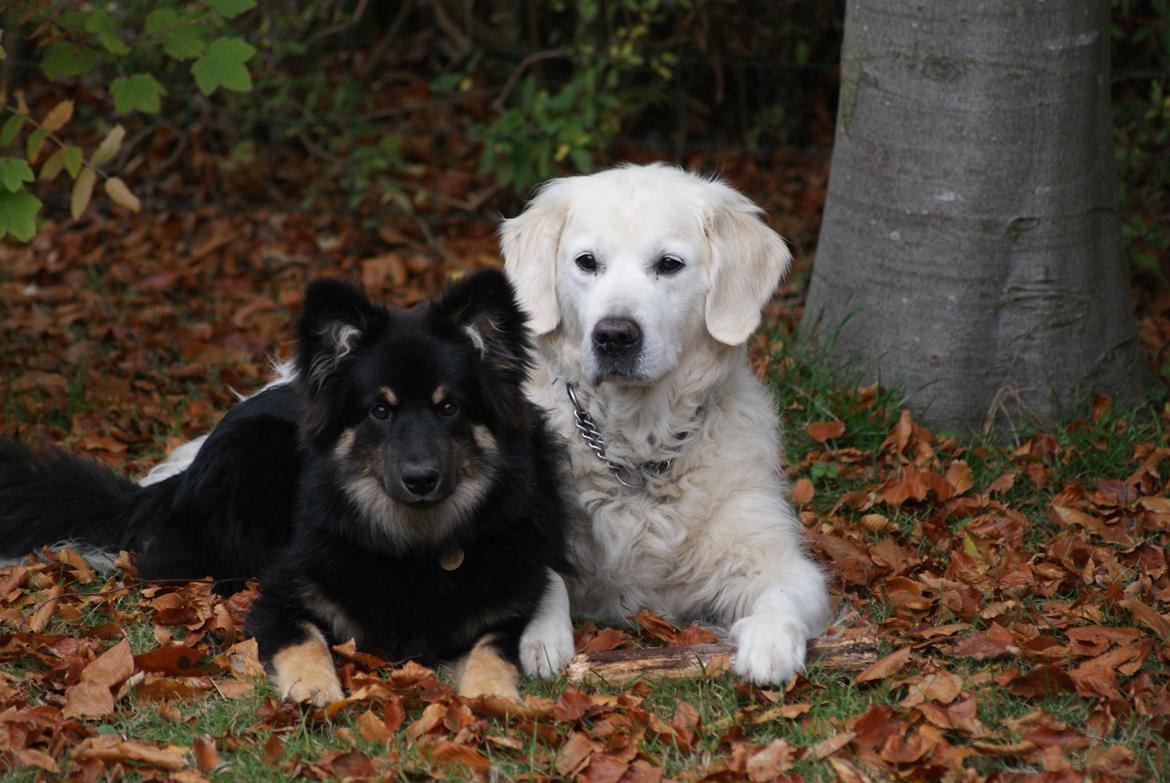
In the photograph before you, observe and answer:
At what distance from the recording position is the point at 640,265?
3984 mm

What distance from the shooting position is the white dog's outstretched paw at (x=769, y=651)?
3.35 meters

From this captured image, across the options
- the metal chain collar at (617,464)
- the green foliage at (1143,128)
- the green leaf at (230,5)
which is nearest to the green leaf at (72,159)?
the green leaf at (230,5)

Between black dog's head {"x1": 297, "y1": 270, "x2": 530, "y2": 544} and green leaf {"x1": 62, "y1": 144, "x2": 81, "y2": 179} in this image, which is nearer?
black dog's head {"x1": 297, "y1": 270, "x2": 530, "y2": 544}

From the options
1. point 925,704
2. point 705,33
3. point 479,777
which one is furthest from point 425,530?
point 705,33

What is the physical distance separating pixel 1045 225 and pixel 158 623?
3.61 m

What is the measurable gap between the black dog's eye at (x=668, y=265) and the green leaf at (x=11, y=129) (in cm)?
253

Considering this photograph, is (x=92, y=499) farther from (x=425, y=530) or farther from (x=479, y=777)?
(x=479, y=777)

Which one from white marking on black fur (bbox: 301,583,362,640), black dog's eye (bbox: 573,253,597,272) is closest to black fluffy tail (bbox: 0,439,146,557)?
white marking on black fur (bbox: 301,583,362,640)

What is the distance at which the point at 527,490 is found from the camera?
12.1ft

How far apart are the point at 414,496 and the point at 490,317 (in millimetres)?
569

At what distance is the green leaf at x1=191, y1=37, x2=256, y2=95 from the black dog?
1691 millimetres

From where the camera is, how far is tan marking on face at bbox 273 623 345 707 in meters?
3.22

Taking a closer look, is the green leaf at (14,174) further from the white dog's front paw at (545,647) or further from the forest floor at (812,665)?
the white dog's front paw at (545,647)

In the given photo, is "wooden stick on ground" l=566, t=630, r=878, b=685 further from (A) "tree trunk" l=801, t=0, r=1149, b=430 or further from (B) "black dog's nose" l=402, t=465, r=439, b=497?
(A) "tree trunk" l=801, t=0, r=1149, b=430
